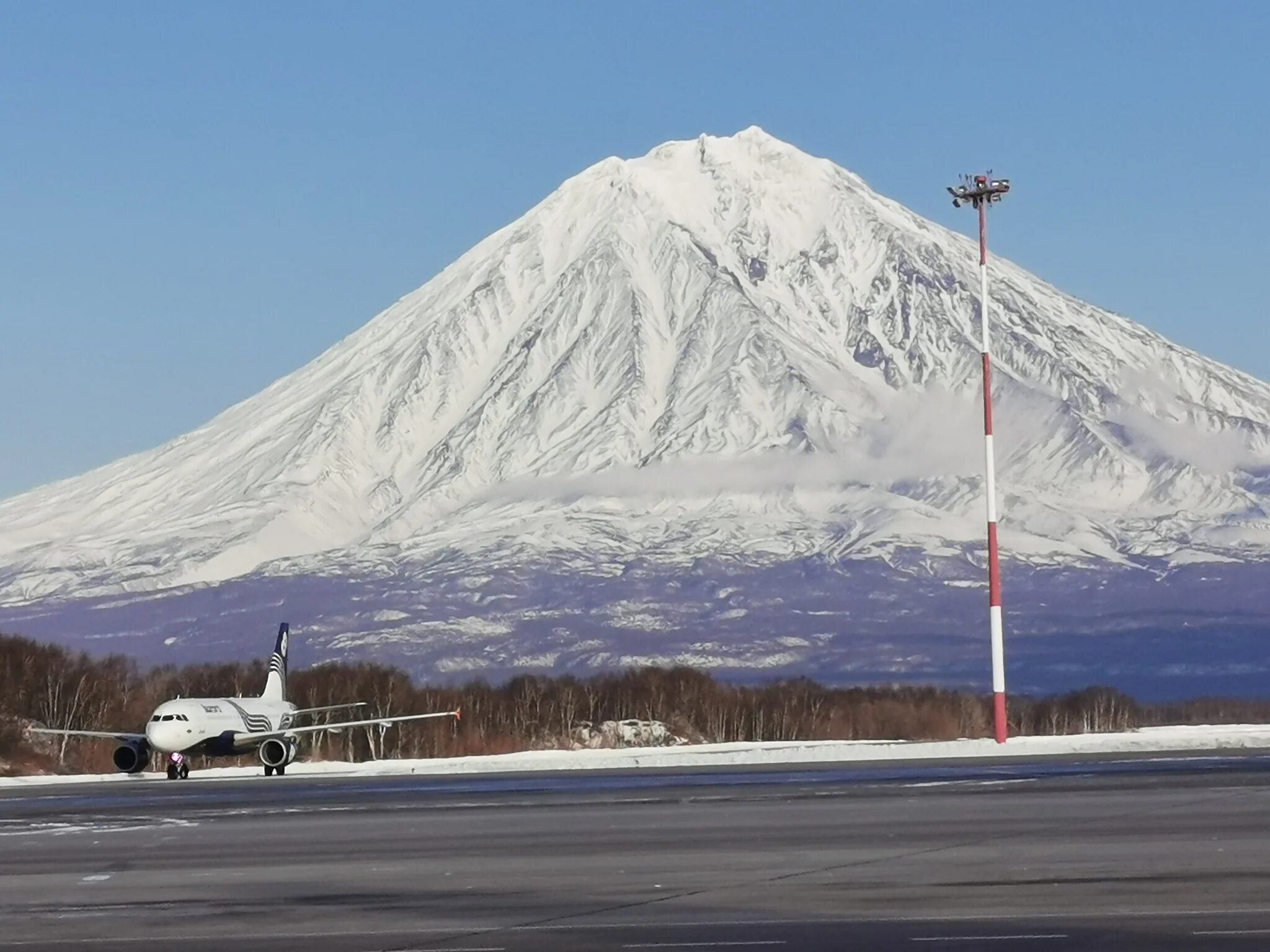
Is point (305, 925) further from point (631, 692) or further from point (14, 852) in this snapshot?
point (631, 692)

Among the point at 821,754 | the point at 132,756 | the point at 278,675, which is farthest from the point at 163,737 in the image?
the point at 821,754

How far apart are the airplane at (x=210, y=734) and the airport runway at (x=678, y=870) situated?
21.5 m

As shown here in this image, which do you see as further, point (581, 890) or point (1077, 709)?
point (1077, 709)

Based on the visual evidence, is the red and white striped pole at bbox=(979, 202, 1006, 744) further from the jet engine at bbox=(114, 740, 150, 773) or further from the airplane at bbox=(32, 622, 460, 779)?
the jet engine at bbox=(114, 740, 150, 773)

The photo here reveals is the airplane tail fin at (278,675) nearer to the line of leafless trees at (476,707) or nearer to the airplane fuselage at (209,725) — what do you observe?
the airplane fuselage at (209,725)

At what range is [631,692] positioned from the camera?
140 meters

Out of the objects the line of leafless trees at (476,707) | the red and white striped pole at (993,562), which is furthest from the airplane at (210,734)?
the red and white striped pole at (993,562)

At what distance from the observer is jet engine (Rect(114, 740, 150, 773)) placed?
208 ft

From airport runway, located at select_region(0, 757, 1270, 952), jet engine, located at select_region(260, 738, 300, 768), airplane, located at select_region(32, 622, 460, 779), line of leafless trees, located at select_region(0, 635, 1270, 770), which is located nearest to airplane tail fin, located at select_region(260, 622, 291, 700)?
airplane, located at select_region(32, 622, 460, 779)

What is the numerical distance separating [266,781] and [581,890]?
3365cm

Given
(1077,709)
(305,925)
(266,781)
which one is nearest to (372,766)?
(266,781)

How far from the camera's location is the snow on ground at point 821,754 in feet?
178

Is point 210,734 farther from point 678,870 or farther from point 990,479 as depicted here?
point 678,870

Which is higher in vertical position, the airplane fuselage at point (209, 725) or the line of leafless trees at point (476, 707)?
the line of leafless trees at point (476, 707)
